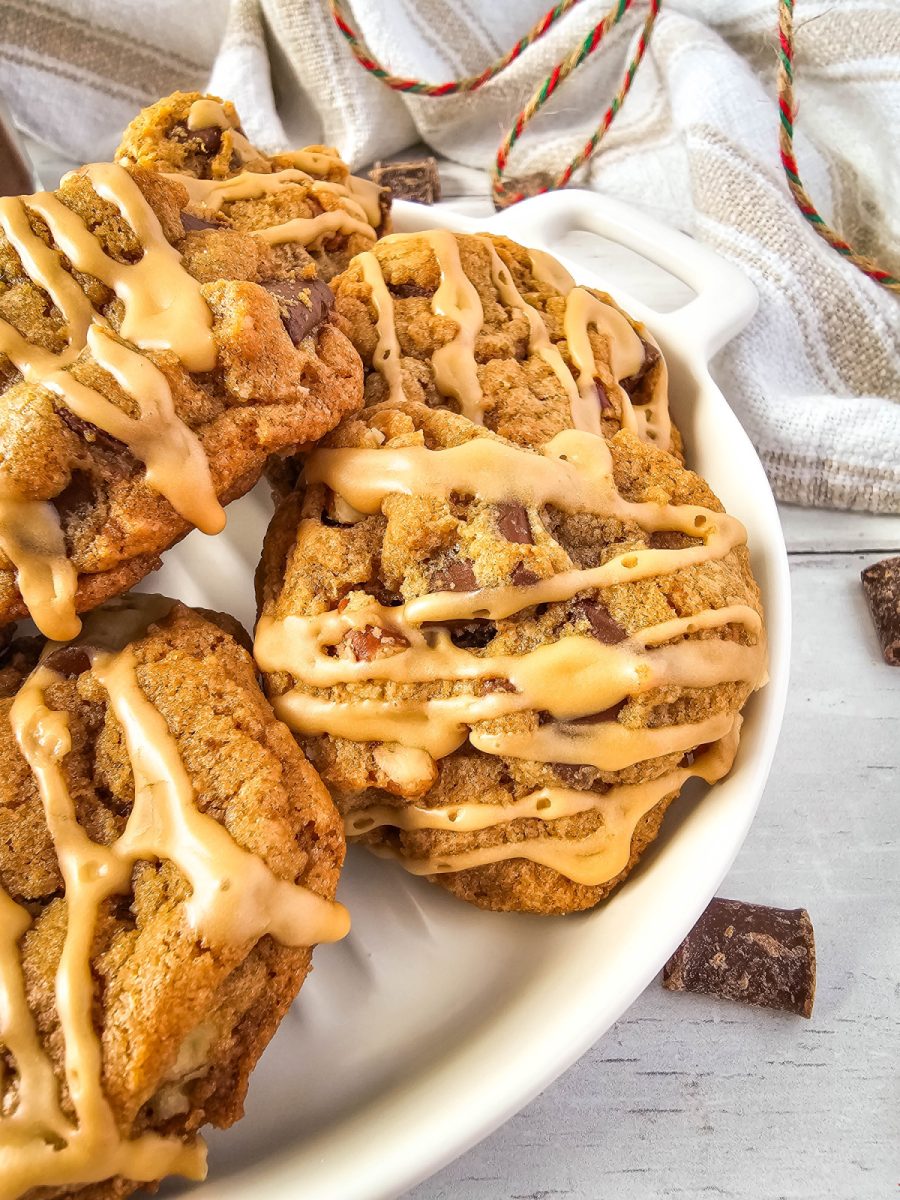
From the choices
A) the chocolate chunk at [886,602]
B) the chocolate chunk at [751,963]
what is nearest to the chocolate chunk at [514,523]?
the chocolate chunk at [751,963]

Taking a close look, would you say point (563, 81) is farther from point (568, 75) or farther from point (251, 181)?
point (251, 181)

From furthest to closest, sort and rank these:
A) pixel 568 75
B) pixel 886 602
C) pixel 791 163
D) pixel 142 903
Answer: pixel 568 75
pixel 791 163
pixel 886 602
pixel 142 903

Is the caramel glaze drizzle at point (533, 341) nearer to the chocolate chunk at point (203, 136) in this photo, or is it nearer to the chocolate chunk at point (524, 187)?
the chocolate chunk at point (203, 136)

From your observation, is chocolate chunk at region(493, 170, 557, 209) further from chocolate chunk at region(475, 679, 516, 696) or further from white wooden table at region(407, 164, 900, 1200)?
chocolate chunk at region(475, 679, 516, 696)

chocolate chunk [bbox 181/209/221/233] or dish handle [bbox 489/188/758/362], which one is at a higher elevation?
chocolate chunk [bbox 181/209/221/233]

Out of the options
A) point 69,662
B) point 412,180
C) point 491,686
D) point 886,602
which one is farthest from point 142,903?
point 412,180

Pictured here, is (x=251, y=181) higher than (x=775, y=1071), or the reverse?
(x=251, y=181)

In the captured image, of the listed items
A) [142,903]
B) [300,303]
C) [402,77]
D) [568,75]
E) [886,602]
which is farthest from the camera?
[402,77]

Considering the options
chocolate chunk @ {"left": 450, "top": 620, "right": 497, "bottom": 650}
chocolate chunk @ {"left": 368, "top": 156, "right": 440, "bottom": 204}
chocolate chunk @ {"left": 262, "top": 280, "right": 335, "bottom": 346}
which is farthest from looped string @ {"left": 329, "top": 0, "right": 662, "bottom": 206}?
chocolate chunk @ {"left": 450, "top": 620, "right": 497, "bottom": 650}
